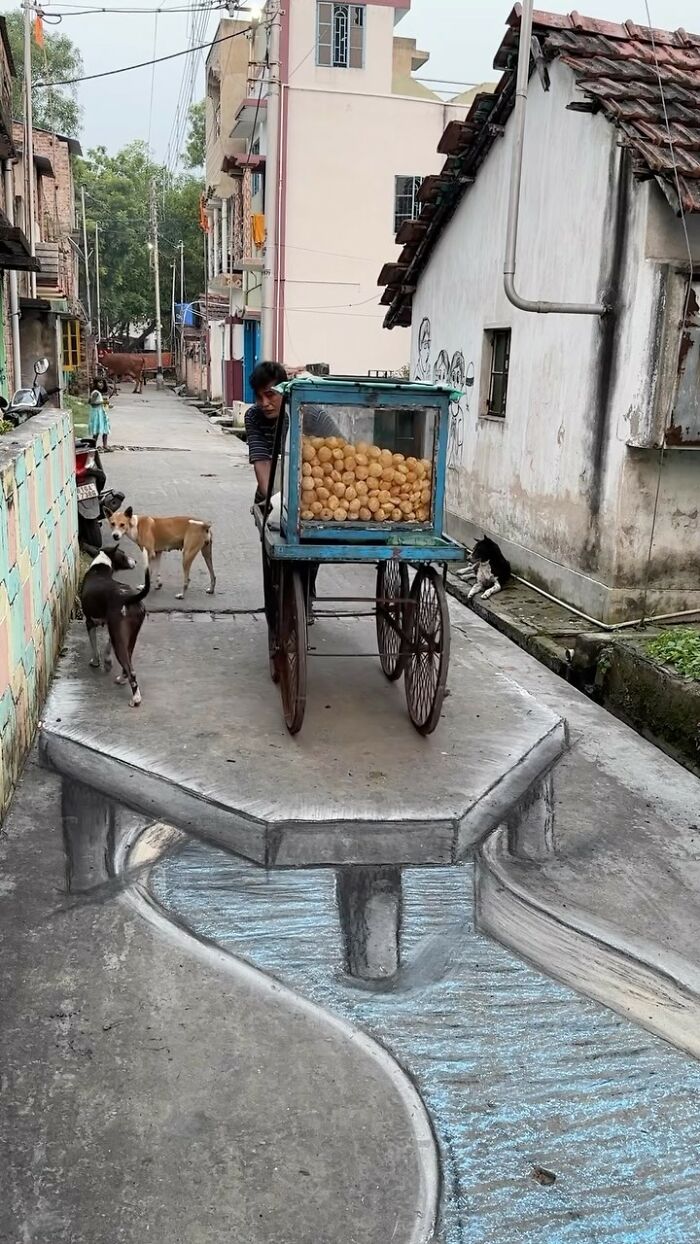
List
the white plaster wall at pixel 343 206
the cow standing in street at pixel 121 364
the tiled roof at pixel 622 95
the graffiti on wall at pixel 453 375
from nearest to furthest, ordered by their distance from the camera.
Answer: the tiled roof at pixel 622 95
the graffiti on wall at pixel 453 375
the white plaster wall at pixel 343 206
the cow standing in street at pixel 121 364

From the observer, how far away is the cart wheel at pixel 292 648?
15.8ft

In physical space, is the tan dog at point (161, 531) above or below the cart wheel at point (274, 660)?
above

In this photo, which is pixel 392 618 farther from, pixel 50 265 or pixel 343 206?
pixel 343 206

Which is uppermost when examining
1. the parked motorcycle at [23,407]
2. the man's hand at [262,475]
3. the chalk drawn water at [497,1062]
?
the parked motorcycle at [23,407]

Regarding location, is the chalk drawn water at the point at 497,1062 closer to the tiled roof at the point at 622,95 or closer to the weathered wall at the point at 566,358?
the weathered wall at the point at 566,358

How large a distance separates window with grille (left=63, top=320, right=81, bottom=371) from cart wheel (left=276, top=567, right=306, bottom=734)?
27.6m

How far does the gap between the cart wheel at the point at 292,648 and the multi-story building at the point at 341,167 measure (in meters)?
19.9

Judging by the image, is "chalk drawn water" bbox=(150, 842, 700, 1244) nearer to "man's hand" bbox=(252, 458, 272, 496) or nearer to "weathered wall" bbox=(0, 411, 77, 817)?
"weathered wall" bbox=(0, 411, 77, 817)

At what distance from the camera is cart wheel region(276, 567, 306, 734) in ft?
15.8

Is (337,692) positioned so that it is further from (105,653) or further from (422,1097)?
(422,1097)

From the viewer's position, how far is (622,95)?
718 cm

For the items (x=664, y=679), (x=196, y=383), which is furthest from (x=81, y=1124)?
(x=196, y=383)

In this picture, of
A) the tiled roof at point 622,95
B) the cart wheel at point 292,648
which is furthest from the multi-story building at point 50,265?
the cart wheel at point 292,648

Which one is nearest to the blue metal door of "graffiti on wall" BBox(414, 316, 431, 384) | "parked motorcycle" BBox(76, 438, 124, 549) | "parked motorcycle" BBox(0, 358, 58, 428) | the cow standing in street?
"graffiti on wall" BBox(414, 316, 431, 384)
